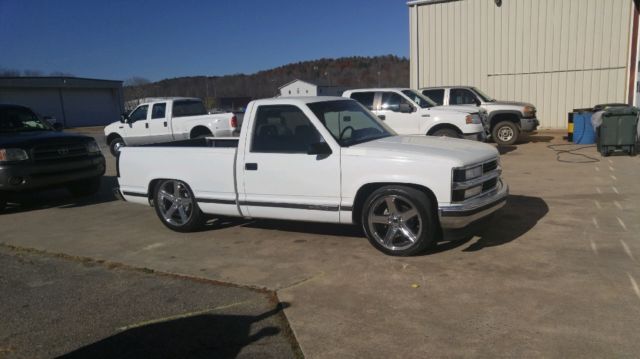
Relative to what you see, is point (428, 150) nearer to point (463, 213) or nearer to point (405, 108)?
point (463, 213)

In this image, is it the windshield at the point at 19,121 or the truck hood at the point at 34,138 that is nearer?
the truck hood at the point at 34,138

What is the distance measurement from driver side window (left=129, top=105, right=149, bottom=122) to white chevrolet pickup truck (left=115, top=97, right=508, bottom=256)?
10.00m

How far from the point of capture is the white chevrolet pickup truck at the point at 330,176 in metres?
5.23

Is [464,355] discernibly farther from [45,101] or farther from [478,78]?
[45,101]

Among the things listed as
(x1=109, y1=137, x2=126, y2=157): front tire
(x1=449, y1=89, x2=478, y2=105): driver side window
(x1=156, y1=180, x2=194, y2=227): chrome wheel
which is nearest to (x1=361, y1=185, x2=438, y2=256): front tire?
(x1=156, y1=180, x2=194, y2=227): chrome wheel

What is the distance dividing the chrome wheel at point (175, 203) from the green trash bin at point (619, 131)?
1002 cm

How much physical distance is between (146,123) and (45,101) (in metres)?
36.1

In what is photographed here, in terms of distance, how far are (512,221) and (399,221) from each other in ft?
6.74

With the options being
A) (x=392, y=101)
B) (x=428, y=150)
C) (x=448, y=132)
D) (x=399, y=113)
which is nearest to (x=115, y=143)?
(x=392, y=101)

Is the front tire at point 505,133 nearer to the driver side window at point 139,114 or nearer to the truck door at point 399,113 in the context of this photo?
the truck door at point 399,113

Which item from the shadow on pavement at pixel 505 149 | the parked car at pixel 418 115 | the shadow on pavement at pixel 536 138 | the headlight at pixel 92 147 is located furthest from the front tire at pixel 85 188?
the shadow on pavement at pixel 536 138

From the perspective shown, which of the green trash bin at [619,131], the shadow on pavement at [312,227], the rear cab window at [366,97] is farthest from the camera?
the rear cab window at [366,97]

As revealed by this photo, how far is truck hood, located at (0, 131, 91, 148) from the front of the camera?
866cm

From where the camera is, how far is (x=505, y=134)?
52.1 ft
